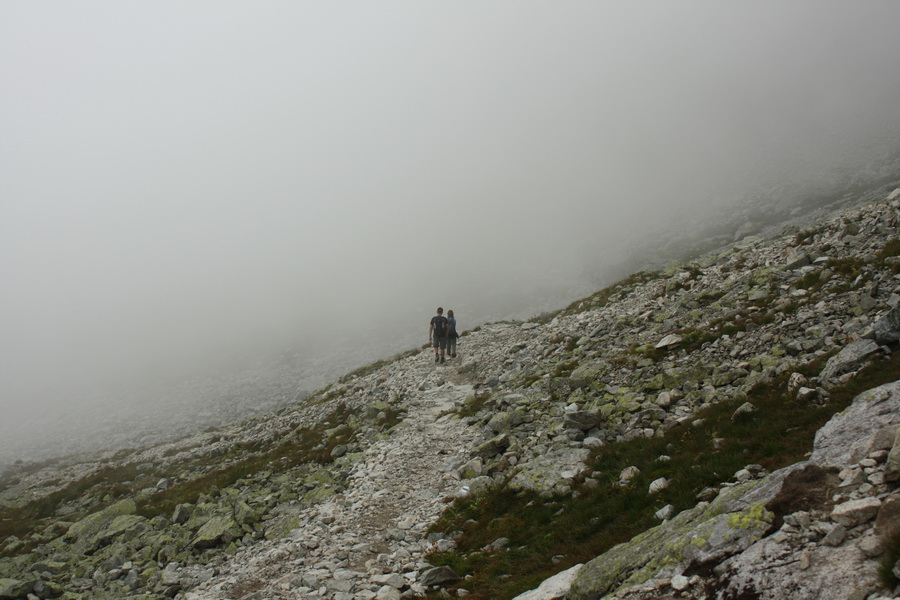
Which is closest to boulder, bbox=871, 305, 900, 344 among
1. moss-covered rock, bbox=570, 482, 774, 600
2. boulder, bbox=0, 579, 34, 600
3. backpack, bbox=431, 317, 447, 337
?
moss-covered rock, bbox=570, 482, 774, 600

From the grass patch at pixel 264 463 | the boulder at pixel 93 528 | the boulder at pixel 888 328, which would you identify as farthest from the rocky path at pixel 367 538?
the boulder at pixel 888 328

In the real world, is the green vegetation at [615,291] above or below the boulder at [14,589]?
above

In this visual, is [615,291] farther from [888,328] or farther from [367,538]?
[367,538]

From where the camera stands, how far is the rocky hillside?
6.44 m

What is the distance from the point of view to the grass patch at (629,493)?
9609 mm

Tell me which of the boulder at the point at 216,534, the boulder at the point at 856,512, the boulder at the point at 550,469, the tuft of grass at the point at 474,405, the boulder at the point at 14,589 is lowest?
the boulder at the point at 216,534

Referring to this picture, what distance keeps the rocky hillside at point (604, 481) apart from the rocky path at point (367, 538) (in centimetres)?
8

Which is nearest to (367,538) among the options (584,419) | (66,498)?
(584,419)

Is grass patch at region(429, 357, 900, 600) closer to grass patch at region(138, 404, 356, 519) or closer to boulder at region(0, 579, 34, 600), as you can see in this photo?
grass patch at region(138, 404, 356, 519)

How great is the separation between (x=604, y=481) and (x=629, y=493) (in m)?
1.48

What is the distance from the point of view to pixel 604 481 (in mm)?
12555

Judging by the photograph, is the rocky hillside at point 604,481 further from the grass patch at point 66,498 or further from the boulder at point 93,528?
the grass patch at point 66,498

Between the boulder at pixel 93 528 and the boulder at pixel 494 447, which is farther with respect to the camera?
the boulder at pixel 93 528

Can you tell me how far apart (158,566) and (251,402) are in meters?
63.4
